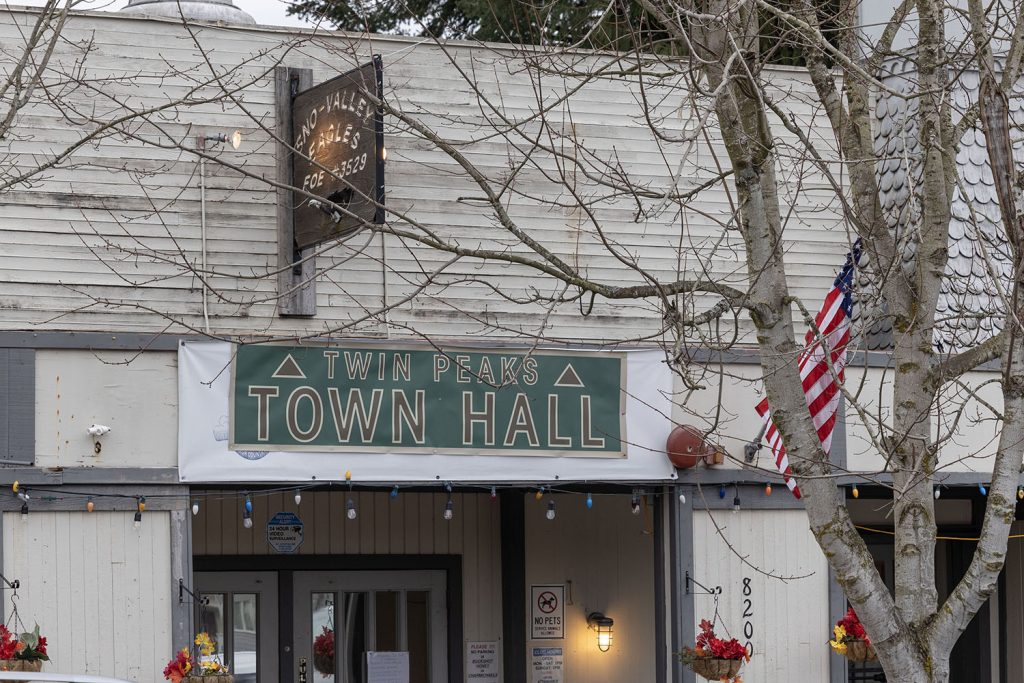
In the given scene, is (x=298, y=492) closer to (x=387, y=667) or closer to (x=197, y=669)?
(x=197, y=669)

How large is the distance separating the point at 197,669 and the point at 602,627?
514cm

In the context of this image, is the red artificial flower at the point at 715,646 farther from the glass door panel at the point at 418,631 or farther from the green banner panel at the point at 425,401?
the glass door panel at the point at 418,631

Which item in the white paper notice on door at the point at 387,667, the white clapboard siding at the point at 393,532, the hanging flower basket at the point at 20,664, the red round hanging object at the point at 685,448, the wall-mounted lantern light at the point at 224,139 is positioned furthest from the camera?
the white paper notice on door at the point at 387,667

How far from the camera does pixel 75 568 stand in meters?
10.7

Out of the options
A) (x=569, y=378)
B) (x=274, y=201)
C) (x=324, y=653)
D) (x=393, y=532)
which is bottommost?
(x=324, y=653)

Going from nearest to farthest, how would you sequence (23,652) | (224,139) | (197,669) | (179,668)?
(23,652) < (179,668) < (197,669) < (224,139)

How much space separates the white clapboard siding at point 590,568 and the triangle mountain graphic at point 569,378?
2.74 meters

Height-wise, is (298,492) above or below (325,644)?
above

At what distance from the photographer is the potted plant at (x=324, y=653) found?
1430 centimetres

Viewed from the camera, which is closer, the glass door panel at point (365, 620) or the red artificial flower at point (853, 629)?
the red artificial flower at point (853, 629)

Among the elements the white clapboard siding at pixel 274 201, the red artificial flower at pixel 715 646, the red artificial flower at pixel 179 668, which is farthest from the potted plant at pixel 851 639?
the red artificial flower at pixel 179 668

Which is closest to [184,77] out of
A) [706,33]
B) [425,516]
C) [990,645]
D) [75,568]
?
[75,568]

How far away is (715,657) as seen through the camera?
1146cm

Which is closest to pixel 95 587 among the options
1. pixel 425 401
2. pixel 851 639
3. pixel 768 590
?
pixel 425 401
